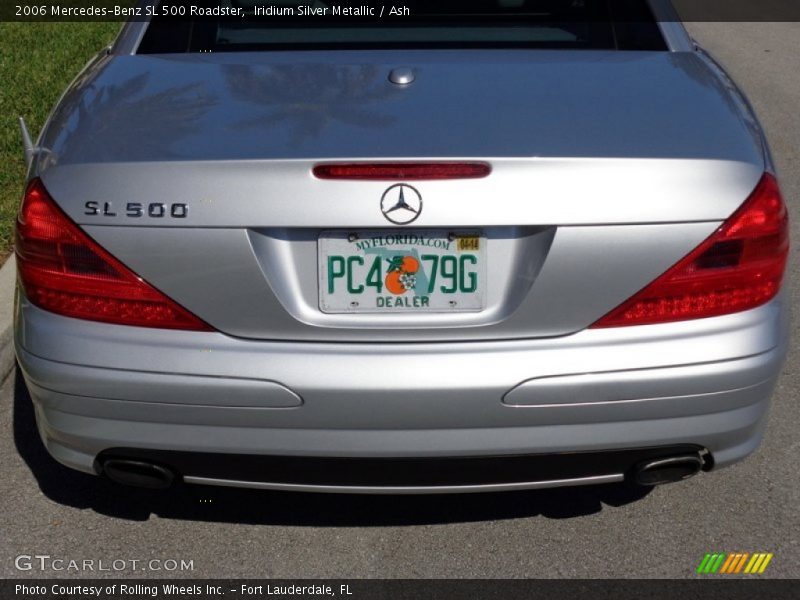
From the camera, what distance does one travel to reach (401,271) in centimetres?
269

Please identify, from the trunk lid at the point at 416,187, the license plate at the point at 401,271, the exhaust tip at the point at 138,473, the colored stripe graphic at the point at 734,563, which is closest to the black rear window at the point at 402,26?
the trunk lid at the point at 416,187

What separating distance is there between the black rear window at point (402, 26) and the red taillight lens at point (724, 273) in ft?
3.18

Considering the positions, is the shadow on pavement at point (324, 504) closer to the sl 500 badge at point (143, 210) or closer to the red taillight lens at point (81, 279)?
the red taillight lens at point (81, 279)

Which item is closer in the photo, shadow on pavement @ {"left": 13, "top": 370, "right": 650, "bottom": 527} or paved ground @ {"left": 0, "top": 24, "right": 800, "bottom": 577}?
paved ground @ {"left": 0, "top": 24, "right": 800, "bottom": 577}

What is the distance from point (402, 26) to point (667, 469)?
162 centimetres

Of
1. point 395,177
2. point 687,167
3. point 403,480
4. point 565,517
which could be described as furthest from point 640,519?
point 395,177

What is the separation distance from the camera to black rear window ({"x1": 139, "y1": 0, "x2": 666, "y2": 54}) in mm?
3643

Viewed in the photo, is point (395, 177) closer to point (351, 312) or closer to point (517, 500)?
point (351, 312)

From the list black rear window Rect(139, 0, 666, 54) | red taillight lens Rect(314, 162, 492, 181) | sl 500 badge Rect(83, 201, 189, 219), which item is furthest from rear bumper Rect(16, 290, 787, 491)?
black rear window Rect(139, 0, 666, 54)

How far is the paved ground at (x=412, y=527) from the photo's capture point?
3.33 m

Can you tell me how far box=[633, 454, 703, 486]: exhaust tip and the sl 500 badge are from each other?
4.14 ft
